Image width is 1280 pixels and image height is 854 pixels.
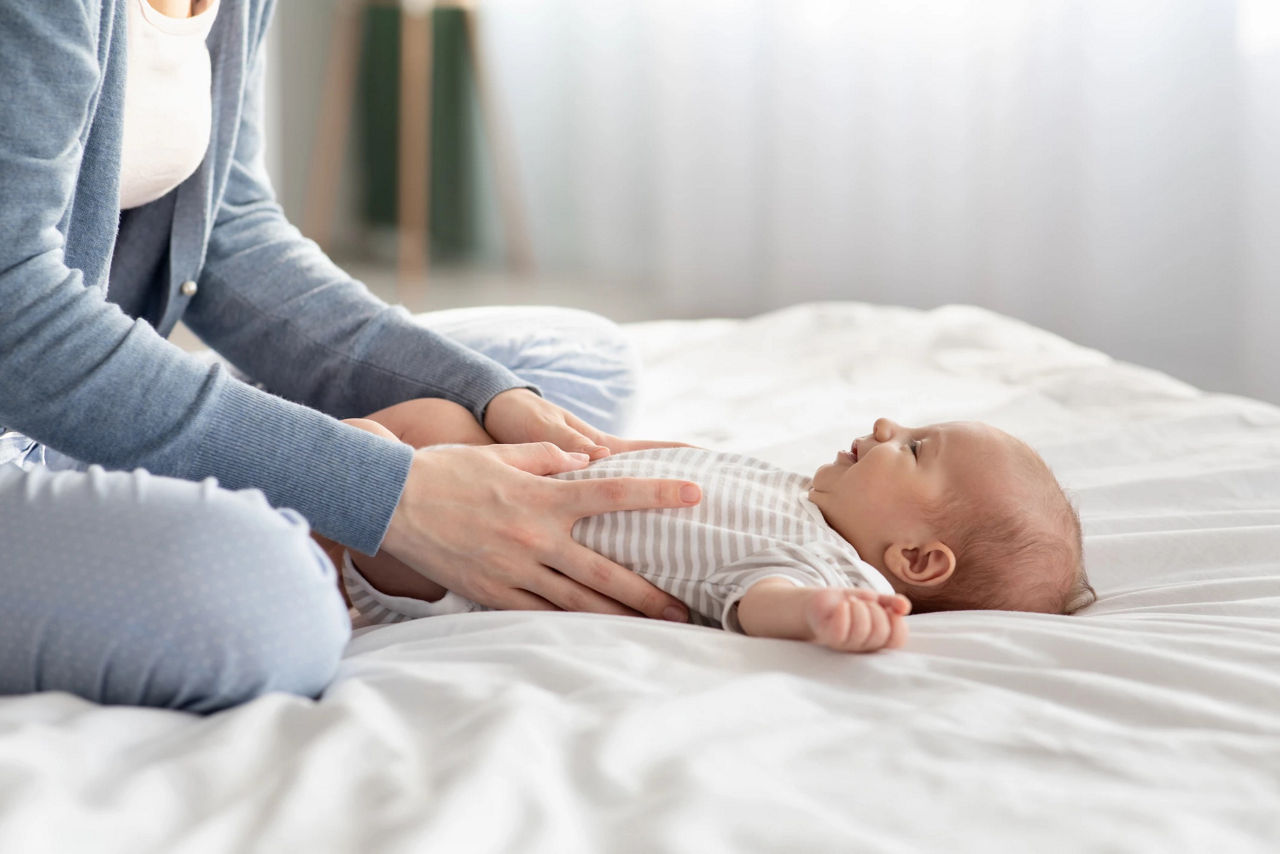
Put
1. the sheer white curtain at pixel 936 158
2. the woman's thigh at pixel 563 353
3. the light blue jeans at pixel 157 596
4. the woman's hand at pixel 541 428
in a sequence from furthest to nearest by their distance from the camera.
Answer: the sheer white curtain at pixel 936 158, the woman's thigh at pixel 563 353, the woman's hand at pixel 541 428, the light blue jeans at pixel 157 596

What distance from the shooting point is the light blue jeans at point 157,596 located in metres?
0.68

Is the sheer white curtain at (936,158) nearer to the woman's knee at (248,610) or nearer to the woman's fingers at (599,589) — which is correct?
the woman's fingers at (599,589)

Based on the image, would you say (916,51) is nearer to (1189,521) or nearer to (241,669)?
(1189,521)

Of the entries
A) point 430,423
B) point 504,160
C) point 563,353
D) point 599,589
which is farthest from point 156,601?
point 504,160

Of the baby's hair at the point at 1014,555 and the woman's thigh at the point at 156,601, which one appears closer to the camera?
the woman's thigh at the point at 156,601

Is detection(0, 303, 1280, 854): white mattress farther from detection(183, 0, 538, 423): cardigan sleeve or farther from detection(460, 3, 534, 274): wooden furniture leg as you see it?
detection(460, 3, 534, 274): wooden furniture leg

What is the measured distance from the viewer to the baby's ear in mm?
983

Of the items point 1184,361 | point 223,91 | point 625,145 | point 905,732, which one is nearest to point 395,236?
point 625,145

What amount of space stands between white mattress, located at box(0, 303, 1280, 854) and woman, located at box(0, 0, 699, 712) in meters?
0.05

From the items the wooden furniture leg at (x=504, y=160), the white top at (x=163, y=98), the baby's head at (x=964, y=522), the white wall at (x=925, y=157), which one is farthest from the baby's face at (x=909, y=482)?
the wooden furniture leg at (x=504, y=160)

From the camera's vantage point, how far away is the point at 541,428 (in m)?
1.11

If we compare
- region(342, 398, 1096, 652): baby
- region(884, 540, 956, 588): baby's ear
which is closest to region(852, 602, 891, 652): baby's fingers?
region(342, 398, 1096, 652): baby

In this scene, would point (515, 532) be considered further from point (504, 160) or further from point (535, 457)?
point (504, 160)

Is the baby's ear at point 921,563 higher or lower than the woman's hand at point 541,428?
lower
